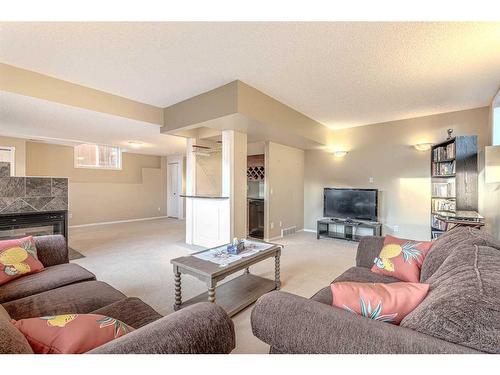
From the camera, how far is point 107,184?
6.73m

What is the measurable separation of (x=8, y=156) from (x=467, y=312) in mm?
7113

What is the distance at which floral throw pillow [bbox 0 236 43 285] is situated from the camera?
167 cm

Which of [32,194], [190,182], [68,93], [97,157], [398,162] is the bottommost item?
[32,194]

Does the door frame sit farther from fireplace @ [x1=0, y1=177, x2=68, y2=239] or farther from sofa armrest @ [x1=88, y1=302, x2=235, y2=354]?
sofa armrest @ [x1=88, y1=302, x2=235, y2=354]

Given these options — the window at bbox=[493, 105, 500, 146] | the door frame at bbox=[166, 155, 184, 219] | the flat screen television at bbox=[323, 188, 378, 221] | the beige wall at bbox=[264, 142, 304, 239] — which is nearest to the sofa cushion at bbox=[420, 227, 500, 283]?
the window at bbox=[493, 105, 500, 146]

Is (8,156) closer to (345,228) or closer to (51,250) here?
(51,250)

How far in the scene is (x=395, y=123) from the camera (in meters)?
4.60

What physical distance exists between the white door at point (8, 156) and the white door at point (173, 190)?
3910mm

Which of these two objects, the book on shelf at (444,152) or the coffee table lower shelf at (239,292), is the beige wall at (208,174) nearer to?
the coffee table lower shelf at (239,292)

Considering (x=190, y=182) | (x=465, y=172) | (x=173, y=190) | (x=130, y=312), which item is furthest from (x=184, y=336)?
(x=173, y=190)

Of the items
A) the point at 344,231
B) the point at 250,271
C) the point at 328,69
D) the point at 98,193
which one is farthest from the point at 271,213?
the point at 98,193

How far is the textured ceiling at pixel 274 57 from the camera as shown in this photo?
190cm

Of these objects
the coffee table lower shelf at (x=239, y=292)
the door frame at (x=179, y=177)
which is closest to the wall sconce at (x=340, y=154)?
the coffee table lower shelf at (x=239, y=292)

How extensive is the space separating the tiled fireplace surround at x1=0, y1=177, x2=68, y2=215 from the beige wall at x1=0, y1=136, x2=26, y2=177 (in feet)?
6.08
